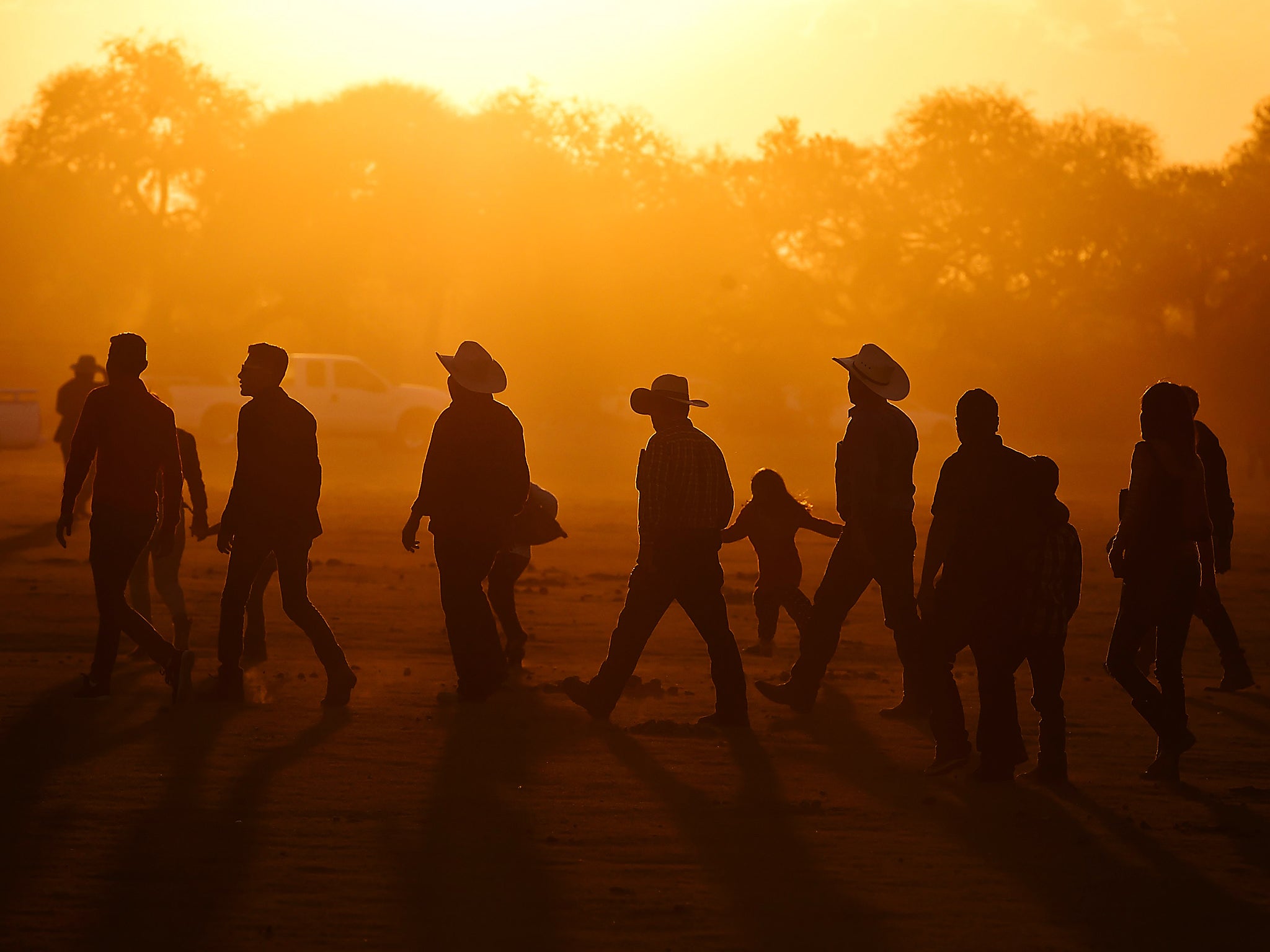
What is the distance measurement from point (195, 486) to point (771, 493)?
3369 mm

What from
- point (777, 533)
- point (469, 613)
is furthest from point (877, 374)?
point (469, 613)

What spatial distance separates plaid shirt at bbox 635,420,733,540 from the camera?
26.2ft

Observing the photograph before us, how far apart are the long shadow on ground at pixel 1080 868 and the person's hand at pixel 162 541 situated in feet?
12.5

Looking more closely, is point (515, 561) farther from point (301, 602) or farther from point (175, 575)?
point (175, 575)

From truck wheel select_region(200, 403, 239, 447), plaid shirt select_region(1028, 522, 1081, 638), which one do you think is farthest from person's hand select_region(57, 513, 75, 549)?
truck wheel select_region(200, 403, 239, 447)

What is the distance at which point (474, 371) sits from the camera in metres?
8.60

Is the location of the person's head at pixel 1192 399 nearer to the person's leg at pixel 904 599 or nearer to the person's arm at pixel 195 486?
the person's leg at pixel 904 599

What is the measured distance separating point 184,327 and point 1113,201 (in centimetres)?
3180

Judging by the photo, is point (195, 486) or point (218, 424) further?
point (218, 424)

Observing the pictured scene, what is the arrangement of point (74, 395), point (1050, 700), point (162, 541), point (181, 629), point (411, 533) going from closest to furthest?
1. point (1050, 700)
2. point (411, 533)
3. point (162, 541)
4. point (181, 629)
5. point (74, 395)

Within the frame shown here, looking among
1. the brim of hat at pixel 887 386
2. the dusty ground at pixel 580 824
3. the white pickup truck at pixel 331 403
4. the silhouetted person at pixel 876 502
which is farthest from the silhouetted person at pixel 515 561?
the white pickup truck at pixel 331 403

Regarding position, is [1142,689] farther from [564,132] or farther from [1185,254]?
[564,132]

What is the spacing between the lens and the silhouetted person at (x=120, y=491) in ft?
27.0

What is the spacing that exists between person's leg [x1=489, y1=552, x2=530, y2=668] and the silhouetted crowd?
118cm
